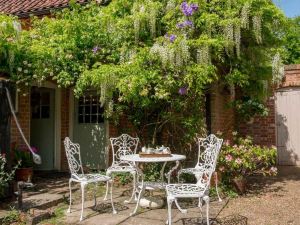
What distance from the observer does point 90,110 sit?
28.9ft

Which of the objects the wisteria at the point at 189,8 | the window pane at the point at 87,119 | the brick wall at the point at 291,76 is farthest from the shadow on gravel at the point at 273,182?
the window pane at the point at 87,119

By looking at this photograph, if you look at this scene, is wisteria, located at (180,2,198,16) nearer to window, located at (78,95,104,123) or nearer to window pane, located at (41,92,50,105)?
window, located at (78,95,104,123)

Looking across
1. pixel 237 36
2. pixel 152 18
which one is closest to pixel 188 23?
pixel 152 18

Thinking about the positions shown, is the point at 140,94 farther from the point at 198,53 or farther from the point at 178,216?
the point at 178,216

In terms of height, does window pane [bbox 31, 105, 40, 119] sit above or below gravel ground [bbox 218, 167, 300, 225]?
above

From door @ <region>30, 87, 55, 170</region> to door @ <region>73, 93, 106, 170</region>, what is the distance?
571 millimetres

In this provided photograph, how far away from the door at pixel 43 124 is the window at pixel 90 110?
65cm

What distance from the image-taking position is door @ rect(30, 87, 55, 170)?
8.81 meters

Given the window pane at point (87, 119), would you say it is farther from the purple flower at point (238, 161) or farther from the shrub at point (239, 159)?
the purple flower at point (238, 161)

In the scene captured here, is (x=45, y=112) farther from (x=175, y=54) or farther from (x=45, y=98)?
(x=175, y=54)

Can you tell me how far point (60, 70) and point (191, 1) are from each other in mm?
2555

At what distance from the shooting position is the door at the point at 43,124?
8.81 m

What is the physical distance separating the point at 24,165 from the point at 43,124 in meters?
2.00

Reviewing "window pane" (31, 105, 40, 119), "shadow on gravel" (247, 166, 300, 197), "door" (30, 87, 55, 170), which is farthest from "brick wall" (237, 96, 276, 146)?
"window pane" (31, 105, 40, 119)
